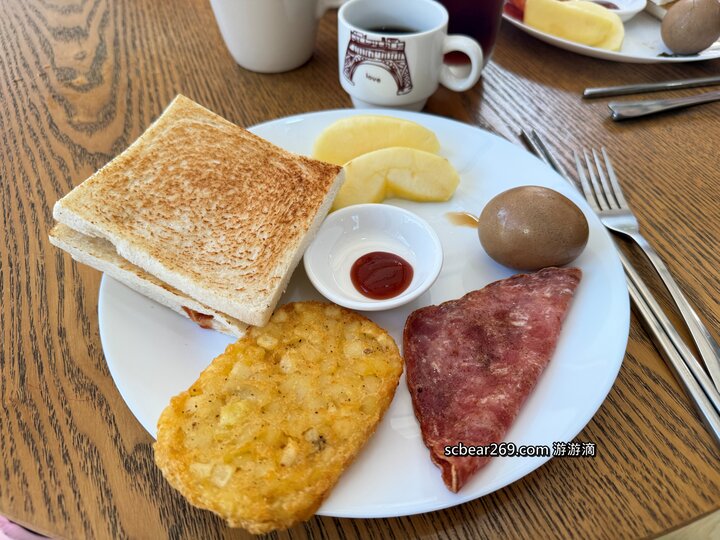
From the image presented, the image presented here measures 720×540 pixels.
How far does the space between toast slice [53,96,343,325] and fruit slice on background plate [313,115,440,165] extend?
0.17 meters

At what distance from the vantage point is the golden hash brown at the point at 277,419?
956 millimetres

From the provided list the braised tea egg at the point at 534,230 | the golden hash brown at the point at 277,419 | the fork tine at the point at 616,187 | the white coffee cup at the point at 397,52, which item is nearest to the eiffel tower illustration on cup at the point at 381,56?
the white coffee cup at the point at 397,52

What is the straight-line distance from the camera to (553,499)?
107 centimetres

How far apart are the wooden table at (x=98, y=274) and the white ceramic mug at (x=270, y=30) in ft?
0.24

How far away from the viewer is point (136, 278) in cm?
135

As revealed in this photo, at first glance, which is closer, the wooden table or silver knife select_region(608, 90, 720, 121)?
the wooden table

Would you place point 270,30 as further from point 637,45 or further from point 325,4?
point 637,45

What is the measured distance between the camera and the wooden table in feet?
3.45

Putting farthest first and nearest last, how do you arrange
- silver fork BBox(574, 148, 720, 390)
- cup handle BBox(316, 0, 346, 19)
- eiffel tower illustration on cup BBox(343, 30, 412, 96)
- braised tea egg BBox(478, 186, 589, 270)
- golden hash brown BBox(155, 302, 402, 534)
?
cup handle BBox(316, 0, 346, 19)
eiffel tower illustration on cup BBox(343, 30, 412, 96)
braised tea egg BBox(478, 186, 589, 270)
silver fork BBox(574, 148, 720, 390)
golden hash brown BBox(155, 302, 402, 534)

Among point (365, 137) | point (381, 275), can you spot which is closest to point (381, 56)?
point (365, 137)

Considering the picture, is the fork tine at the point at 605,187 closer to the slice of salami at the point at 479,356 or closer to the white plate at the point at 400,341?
the white plate at the point at 400,341

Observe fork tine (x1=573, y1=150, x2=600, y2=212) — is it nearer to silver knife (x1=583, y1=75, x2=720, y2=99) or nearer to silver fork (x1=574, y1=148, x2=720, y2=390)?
silver fork (x1=574, y1=148, x2=720, y2=390)

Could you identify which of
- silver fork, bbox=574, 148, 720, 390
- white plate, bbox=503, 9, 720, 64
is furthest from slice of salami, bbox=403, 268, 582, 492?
white plate, bbox=503, 9, 720, 64

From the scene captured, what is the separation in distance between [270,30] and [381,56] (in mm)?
631
